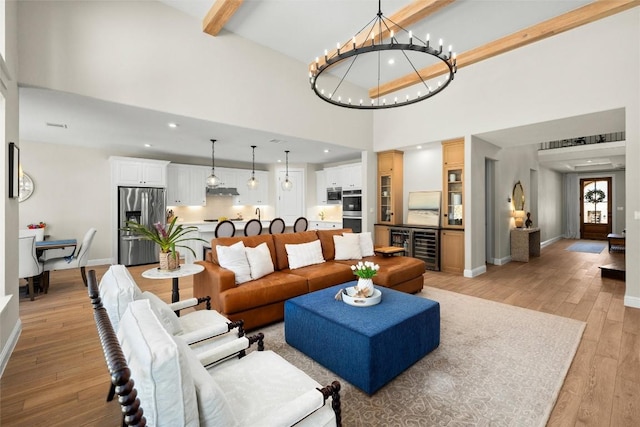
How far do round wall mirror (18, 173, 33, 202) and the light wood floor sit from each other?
214 centimetres

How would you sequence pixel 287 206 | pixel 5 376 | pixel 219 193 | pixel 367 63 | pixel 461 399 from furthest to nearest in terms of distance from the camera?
pixel 287 206, pixel 219 193, pixel 367 63, pixel 5 376, pixel 461 399

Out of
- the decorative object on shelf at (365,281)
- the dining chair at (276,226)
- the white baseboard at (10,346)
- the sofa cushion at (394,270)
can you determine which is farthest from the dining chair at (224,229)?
the decorative object on shelf at (365,281)

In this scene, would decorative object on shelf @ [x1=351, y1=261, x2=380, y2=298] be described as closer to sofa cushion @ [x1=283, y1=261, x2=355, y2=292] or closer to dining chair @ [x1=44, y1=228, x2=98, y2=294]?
sofa cushion @ [x1=283, y1=261, x2=355, y2=292]

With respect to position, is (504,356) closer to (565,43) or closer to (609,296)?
(609,296)

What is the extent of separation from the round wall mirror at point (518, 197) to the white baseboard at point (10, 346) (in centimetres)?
923

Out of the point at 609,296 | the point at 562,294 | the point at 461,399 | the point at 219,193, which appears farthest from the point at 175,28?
the point at 609,296

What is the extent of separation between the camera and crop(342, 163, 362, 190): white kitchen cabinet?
7824 mm

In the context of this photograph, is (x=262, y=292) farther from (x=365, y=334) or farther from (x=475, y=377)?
(x=475, y=377)

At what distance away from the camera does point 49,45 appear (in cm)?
312

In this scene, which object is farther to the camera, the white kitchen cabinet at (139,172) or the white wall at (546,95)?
the white kitchen cabinet at (139,172)

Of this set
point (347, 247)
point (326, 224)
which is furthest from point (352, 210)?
point (347, 247)

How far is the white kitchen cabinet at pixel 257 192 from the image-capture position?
28.5ft

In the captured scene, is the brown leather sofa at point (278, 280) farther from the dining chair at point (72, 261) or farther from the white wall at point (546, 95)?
the dining chair at point (72, 261)

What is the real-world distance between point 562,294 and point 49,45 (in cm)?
730
